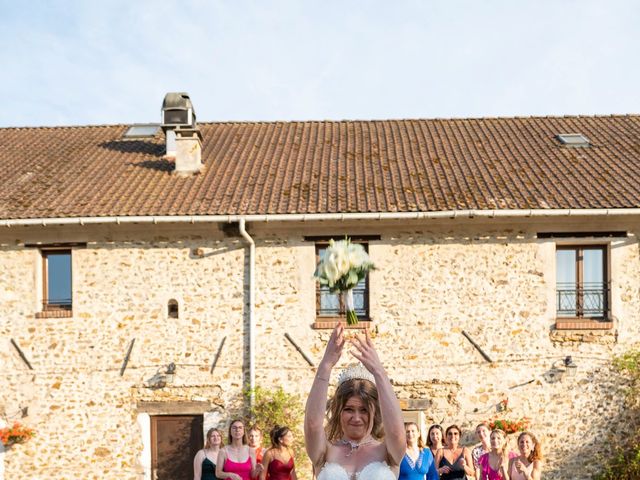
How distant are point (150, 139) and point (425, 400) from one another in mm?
7503

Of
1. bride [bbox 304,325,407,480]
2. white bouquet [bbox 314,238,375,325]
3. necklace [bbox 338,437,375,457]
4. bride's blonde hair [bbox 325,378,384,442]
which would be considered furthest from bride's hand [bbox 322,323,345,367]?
white bouquet [bbox 314,238,375,325]

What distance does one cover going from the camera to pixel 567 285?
11430 mm

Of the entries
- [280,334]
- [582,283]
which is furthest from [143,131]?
[582,283]

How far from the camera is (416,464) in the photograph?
605 cm

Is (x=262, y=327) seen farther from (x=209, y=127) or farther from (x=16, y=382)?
(x=209, y=127)

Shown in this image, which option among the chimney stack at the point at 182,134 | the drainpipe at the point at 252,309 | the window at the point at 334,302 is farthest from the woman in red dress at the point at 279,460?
the chimney stack at the point at 182,134

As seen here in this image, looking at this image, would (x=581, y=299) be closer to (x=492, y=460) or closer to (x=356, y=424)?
(x=492, y=460)

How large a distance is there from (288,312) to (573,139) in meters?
6.51

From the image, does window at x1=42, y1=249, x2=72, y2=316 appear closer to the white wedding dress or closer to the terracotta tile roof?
the terracotta tile roof

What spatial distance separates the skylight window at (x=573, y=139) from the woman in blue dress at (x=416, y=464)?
29.1 feet

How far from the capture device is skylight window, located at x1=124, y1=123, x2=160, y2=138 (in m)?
15.0

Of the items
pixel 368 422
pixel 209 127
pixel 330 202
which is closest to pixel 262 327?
pixel 330 202

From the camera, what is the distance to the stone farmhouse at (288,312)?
1115 cm

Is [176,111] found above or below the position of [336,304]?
above
